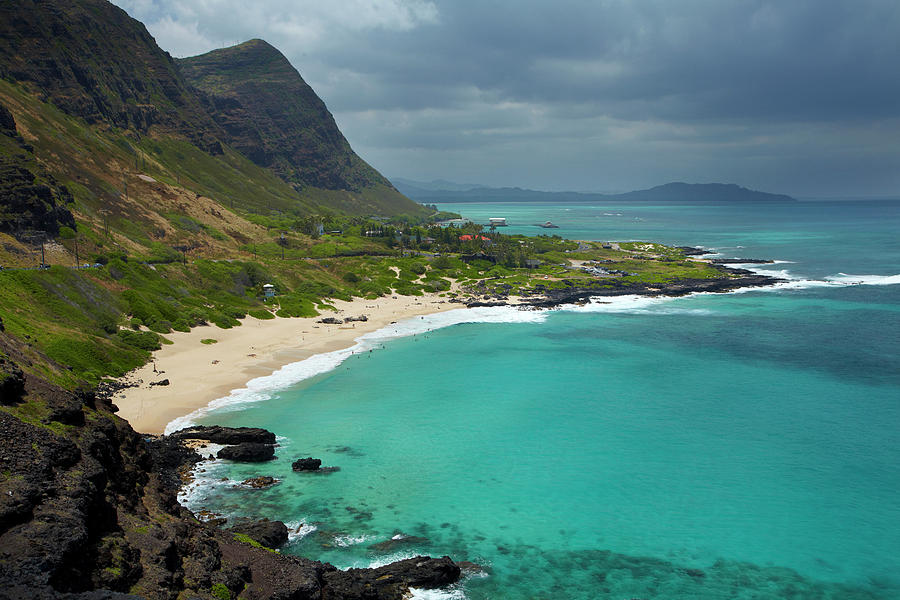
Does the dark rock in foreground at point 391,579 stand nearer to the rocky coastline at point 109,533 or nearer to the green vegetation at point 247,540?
the rocky coastline at point 109,533

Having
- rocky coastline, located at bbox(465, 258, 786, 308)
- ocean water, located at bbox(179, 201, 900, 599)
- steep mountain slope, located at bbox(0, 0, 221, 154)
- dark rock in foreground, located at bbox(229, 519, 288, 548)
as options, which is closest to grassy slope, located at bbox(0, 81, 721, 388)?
rocky coastline, located at bbox(465, 258, 786, 308)

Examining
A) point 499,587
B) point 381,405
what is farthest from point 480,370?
point 499,587

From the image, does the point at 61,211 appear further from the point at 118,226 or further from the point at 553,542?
the point at 553,542

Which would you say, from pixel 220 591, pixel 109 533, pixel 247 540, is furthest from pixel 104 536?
pixel 247 540

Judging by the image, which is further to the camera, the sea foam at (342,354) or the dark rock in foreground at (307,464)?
the sea foam at (342,354)


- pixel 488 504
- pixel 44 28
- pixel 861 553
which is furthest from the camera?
pixel 44 28

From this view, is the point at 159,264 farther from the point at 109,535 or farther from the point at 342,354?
the point at 109,535

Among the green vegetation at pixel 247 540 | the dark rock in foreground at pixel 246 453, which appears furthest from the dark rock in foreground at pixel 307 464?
the green vegetation at pixel 247 540
